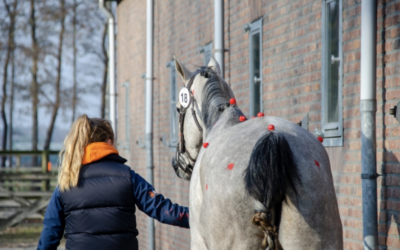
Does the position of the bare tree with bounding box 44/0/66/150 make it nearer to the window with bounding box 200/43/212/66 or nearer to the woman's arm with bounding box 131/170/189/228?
the window with bounding box 200/43/212/66

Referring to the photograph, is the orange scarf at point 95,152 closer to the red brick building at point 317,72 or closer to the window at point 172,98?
the red brick building at point 317,72

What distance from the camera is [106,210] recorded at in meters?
3.94

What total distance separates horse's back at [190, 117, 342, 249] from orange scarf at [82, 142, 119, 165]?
1.04m

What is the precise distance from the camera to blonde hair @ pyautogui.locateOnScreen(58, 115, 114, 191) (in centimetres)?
391

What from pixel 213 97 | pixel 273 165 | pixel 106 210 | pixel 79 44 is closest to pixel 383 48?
pixel 213 97

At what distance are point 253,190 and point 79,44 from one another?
1125 inches

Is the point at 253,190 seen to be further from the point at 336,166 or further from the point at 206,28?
the point at 206,28

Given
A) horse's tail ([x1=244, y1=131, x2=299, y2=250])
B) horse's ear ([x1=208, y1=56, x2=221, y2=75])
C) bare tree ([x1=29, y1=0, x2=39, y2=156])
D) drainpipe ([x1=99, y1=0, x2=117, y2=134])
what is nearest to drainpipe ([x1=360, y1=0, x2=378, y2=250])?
horse's ear ([x1=208, y1=56, x2=221, y2=75])

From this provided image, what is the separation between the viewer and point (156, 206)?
4.06 m

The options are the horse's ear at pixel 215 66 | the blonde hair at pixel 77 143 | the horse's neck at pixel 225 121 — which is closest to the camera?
the horse's neck at pixel 225 121

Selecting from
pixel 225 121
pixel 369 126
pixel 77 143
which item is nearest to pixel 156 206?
pixel 77 143

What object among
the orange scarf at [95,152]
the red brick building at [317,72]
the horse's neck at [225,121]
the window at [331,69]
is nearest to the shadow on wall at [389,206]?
the red brick building at [317,72]

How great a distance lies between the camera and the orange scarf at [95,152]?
3973mm

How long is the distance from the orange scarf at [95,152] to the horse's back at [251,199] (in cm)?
104
